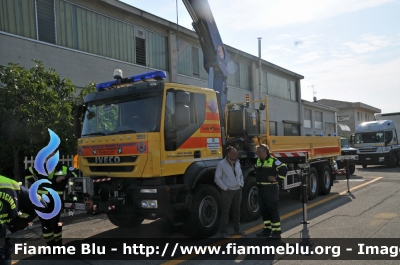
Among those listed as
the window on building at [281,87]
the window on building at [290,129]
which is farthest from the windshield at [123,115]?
the window on building at [290,129]

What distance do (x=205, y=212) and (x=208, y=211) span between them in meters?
0.10

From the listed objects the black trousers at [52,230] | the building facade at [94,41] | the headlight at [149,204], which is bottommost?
the black trousers at [52,230]

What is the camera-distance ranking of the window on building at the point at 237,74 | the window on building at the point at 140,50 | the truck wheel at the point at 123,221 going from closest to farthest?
1. the truck wheel at the point at 123,221
2. the window on building at the point at 140,50
3. the window on building at the point at 237,74

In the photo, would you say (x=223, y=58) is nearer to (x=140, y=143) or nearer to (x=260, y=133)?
(x=260, y=133)

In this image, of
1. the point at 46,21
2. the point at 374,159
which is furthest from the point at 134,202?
the point at 374,159

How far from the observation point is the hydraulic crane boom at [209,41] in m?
9.06

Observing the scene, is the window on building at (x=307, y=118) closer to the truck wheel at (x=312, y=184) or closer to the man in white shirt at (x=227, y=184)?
the truck wheel at (x=312, y=184)

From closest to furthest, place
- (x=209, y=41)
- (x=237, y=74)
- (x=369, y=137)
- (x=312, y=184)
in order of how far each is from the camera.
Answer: (x=209, y=41) → (x=312, y=184) → (x=369, y=137) → (x=237, y=74)

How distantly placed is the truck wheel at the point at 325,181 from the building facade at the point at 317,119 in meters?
24.0

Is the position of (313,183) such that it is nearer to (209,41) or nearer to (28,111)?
(209,41)

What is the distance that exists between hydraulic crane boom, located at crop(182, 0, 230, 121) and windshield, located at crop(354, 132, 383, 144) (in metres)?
16.8

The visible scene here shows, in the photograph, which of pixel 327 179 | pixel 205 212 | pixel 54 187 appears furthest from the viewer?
pixel 327 179

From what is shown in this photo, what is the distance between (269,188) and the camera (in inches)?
260

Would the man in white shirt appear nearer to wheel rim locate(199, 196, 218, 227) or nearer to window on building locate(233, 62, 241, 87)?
wheel rim locate(199, 196, 218, 227)
